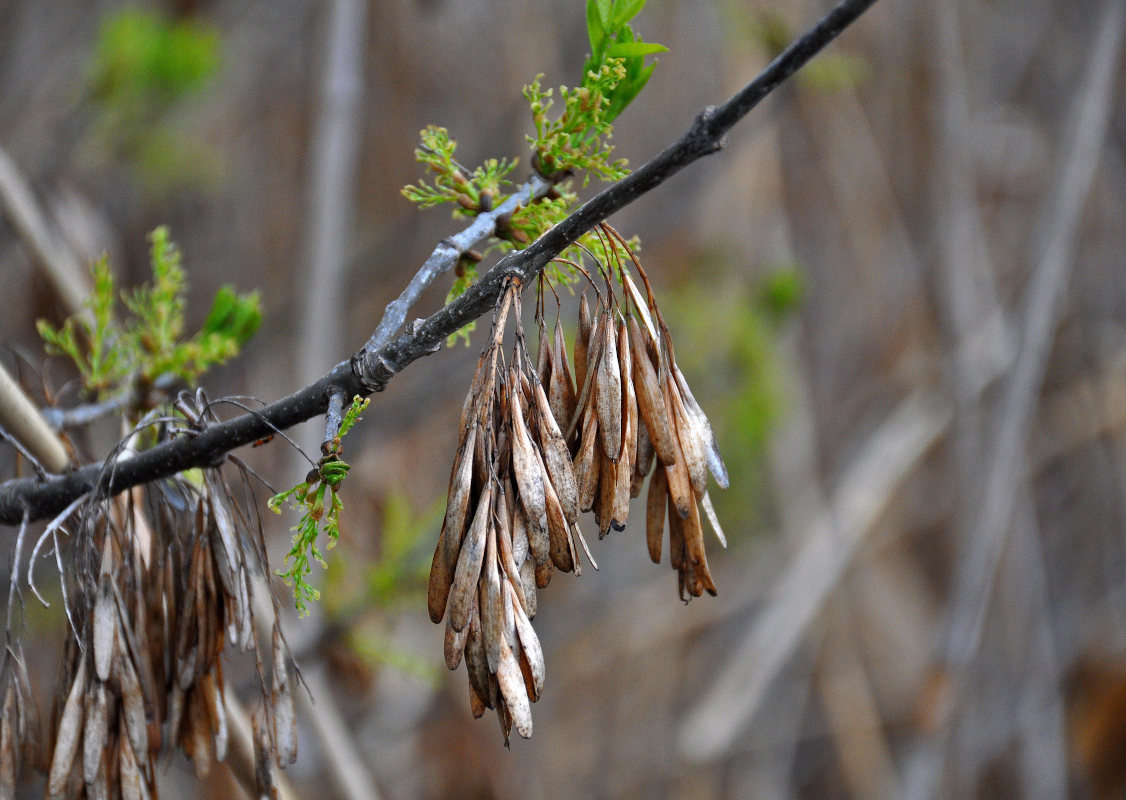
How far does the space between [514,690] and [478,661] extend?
2 centimetres

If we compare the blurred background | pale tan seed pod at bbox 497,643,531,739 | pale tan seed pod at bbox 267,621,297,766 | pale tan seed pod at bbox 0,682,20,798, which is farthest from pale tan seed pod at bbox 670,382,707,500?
the blurred background

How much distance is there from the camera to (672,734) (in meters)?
2.04

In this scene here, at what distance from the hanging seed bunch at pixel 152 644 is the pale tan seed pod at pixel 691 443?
0.64 feet

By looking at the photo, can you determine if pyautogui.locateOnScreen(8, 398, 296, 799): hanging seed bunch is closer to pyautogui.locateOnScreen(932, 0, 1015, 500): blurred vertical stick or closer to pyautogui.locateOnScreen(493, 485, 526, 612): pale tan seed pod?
pyautogui.locateOnScreen(493, 485, 526, 612): pale tan seed pod

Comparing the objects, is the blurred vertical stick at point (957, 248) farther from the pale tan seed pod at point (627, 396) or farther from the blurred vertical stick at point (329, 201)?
the pale tan seed pod at point (627, 396)

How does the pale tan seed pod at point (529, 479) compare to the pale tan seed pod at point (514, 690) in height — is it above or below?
above

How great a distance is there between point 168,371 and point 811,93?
1.78 meters

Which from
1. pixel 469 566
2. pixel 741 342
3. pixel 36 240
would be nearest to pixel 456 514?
pixel 469 566

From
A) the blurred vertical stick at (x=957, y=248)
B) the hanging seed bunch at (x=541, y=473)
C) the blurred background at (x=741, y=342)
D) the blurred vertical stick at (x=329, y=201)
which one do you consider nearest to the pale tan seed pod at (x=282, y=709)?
the hanging seed bunch at (x=541, y=473)

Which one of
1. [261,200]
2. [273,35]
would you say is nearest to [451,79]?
[273,35]

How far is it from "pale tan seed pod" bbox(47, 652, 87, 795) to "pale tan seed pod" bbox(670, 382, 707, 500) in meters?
0.30

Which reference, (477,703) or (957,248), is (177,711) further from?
(957,248)

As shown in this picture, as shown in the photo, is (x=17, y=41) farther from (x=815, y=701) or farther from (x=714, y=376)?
(x=815, y=701)

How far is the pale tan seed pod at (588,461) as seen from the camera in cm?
34
